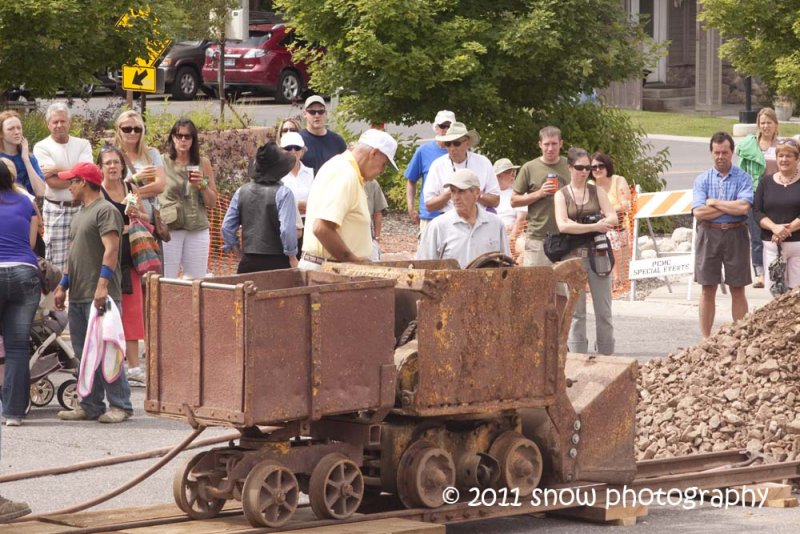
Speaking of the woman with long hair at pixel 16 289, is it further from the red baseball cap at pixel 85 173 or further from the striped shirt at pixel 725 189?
the striped shirt at pixel 725 189

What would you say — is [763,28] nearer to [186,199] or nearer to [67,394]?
[186,199]

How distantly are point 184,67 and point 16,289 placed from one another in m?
27.0

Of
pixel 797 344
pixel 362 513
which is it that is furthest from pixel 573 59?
pixel 362 513

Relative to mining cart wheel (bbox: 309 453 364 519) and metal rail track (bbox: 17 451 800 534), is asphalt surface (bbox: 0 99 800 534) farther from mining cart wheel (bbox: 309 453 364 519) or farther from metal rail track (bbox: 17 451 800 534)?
mining cart wheel (bbox: 309 453 364 519)

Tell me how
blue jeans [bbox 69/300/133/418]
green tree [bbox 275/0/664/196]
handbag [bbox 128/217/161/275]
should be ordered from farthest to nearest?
green tree [bbox 275/0/664/196]
handbag [bbox 128/217/161/275]
blue jeans [bbox 69/300/133/418]

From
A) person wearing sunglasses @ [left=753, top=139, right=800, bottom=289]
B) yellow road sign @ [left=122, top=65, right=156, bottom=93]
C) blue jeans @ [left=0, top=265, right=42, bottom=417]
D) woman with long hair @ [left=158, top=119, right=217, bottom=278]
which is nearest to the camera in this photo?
blue jeans @ [left=0, top=265, right=42, bottom=417]

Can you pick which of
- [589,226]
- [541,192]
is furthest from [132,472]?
[541,192]

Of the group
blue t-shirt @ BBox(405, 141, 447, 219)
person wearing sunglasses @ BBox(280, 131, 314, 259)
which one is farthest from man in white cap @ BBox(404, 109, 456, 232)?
person wearing sunglasses @ BBox(280, 131, 314, 259)

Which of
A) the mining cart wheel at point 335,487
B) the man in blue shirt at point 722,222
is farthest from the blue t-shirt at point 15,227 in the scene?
the man in blue shirt at point 722,222

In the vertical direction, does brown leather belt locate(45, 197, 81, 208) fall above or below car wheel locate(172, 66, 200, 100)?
below

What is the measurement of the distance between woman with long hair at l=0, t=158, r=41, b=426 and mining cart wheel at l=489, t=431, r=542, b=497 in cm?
376

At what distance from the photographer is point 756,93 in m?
37.5

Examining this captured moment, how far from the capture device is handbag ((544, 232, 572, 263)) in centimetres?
1221

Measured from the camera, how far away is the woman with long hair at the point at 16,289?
10.0 meters
